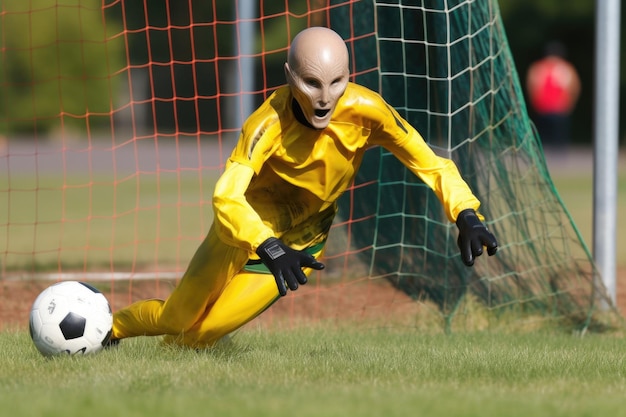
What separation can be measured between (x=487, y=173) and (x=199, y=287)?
101 inches

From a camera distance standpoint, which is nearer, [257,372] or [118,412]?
[118,412]

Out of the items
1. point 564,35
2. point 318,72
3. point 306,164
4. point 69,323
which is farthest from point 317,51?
point 564,35

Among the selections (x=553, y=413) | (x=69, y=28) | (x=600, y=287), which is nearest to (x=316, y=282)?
(x=600, y=287)

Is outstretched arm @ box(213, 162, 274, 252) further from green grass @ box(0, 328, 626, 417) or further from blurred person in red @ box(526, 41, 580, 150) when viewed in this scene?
blurred person in red @ box(526, 41, 580, 150)

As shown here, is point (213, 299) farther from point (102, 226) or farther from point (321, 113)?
point (102, 226)

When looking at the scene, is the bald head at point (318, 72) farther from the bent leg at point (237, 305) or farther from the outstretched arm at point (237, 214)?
the bent leg at point (237, 305)

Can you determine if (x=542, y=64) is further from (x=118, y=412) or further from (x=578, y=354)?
(x=118, y=412)

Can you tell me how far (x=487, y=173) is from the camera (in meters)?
7.23

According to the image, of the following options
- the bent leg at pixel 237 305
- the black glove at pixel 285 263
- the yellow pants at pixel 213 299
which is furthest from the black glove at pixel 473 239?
the bent leg at pixel 237 305

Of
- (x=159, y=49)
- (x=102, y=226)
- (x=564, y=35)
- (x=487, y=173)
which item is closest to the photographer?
(x=487, y=173)

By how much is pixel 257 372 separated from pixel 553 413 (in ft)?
4.70

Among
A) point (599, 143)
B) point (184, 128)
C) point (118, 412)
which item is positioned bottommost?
point (184, 128)

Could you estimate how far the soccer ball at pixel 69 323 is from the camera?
532cm

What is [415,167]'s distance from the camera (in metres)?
5.41
